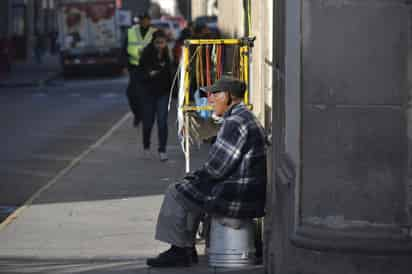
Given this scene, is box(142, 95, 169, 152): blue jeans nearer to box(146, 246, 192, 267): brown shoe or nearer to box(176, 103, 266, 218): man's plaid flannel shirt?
box(146, 246, 192, 267): brown shoe

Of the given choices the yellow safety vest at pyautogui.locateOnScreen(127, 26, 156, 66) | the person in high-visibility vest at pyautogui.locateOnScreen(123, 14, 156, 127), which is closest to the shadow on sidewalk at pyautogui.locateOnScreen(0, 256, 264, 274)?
the person in high-visibility vest at pyautogui.locateOnScreen(123, 14, 156, 127)

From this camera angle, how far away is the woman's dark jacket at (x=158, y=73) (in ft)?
49.5

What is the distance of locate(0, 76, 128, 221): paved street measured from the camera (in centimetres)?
1446

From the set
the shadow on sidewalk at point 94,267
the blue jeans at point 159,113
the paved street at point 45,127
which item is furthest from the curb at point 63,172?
the shadow on sidewalk at point 94,267

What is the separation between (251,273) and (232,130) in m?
1.07

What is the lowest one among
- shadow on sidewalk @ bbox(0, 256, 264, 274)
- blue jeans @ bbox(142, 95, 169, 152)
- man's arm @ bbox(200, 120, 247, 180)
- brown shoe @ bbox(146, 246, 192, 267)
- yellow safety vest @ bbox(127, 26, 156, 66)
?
shadow on sidewalk @ bbox(0, 256, 264, 274)

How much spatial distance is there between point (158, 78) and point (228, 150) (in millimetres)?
6892

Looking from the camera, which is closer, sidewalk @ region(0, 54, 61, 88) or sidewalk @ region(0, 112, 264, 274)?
sidewalk @ region(0, 112, 264, 274)

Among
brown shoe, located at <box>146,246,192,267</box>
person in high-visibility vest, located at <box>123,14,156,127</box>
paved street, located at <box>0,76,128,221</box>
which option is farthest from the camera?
person in high-visibility vest, located at <box>123,14,156,127</box>

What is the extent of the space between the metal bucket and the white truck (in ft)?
109

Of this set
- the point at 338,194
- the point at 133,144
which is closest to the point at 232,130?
the point at 338,194

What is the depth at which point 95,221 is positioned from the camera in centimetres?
1096

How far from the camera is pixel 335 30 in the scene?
6754mm

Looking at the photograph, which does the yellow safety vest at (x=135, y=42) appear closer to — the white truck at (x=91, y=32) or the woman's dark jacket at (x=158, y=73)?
the woman's dark jacket at (x=158, y=73)
